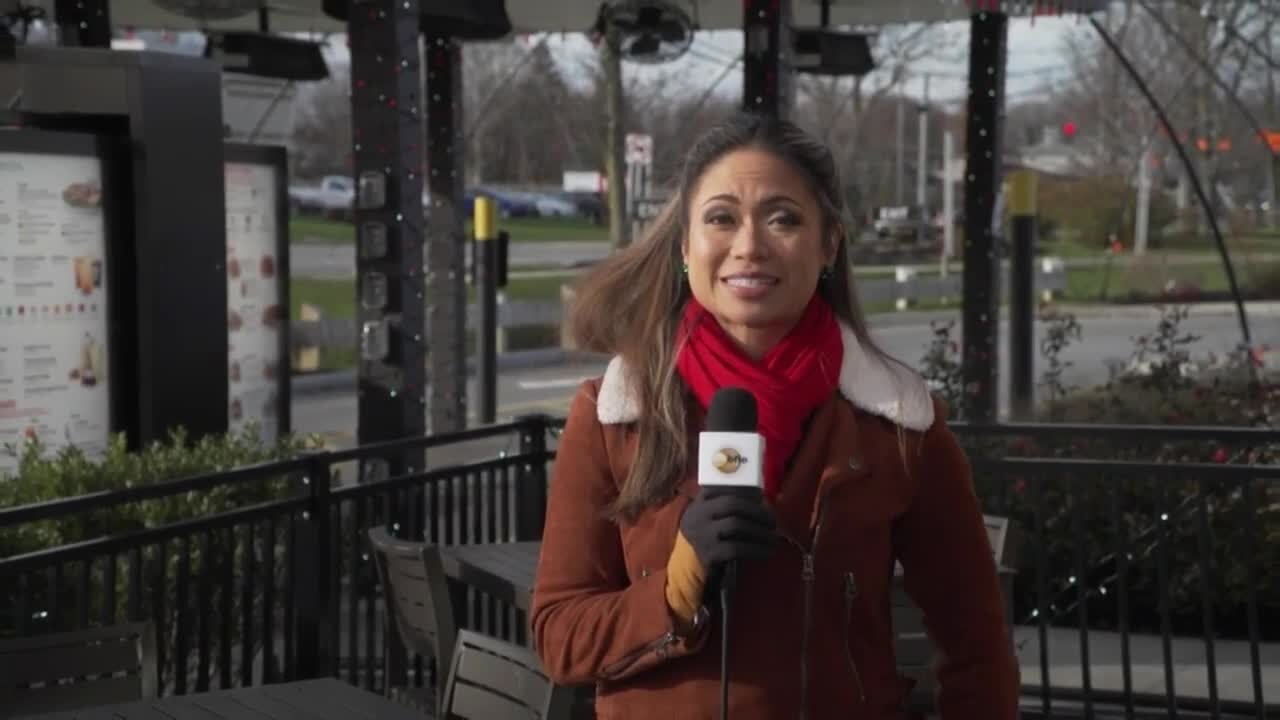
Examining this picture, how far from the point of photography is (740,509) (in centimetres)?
220

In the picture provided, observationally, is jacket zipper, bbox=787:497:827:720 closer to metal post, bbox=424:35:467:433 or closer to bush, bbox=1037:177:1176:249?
metal post, bbox=424:35:467:433

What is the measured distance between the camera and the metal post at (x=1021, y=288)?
1248 centimetres

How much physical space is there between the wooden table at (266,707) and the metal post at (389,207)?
4.53 metres

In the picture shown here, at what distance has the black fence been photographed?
5.36 m

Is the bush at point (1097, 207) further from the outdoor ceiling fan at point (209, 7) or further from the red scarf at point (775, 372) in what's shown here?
the red scarf at point (775, 372)

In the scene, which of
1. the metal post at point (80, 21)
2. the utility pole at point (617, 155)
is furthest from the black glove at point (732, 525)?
the utility pole at point (617, 155)

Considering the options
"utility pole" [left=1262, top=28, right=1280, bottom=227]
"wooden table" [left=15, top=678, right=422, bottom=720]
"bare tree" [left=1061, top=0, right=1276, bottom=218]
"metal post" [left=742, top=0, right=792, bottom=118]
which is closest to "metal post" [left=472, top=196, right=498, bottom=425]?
"metal post" [left=742, top=0, right=792, bottom=118]

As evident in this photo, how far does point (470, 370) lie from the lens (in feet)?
89.1

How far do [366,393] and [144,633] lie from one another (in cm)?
449

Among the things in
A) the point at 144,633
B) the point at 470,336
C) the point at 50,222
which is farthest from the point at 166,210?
the point at 470,336

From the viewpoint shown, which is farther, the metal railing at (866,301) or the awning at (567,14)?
the metal railing at (866,301)

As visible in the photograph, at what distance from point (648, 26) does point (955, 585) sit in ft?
30.4

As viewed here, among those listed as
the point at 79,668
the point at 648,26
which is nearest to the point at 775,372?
the point at 79,668

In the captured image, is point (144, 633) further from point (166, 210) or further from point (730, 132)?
point (166, 210)
